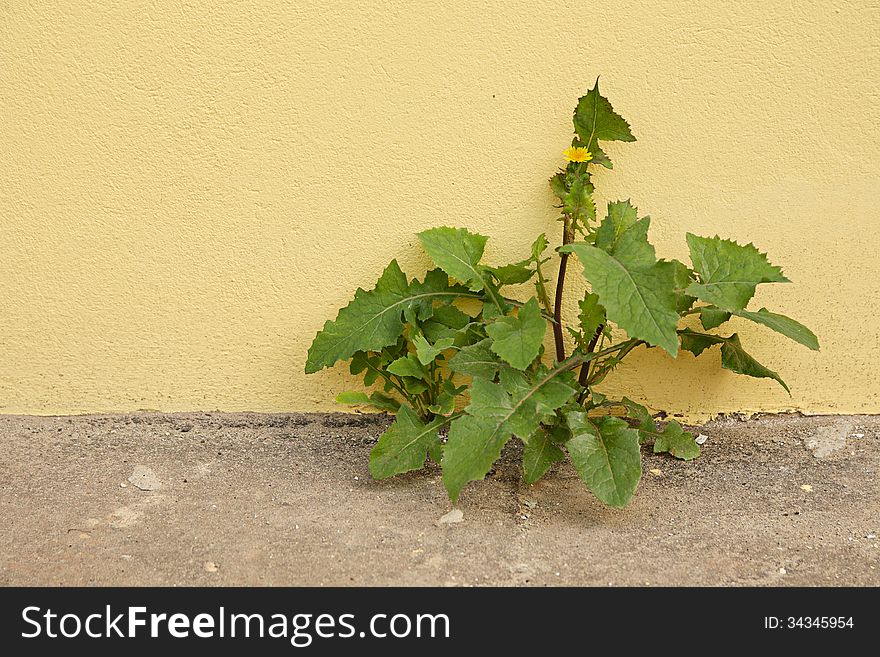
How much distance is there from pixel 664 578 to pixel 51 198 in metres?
2.20

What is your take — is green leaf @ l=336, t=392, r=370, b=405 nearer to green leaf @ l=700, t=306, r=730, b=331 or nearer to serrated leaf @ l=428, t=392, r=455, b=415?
serrated leaf @ l=428, t=392, r=455, b=415

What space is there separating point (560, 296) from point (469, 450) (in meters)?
0.70

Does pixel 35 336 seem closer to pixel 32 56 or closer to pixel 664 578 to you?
pixel 32 56

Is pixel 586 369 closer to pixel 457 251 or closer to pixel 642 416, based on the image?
pixel 642 416

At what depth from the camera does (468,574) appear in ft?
7.12

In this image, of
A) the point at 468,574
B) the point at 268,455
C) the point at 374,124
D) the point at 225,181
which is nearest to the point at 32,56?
the point at 225,181

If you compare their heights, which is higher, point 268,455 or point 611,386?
point 611,386

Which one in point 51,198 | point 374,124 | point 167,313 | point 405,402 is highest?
point 374,124

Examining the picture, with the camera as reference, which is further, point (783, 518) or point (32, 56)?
point (32, 56)

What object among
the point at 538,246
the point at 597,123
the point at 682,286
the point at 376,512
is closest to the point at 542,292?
the point at 538,246

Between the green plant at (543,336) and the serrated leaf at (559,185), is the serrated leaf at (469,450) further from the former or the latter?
the serrated leaf at (559,185)

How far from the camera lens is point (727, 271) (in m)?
2.61

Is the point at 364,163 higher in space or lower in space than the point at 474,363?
higher

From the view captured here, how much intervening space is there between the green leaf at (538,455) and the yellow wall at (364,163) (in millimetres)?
558
